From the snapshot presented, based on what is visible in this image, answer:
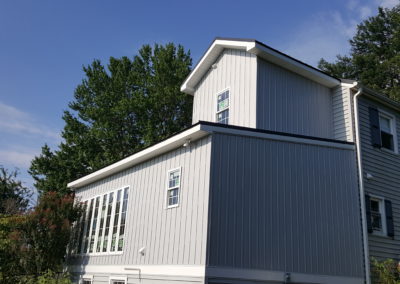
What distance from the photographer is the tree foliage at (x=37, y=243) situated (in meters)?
13.6

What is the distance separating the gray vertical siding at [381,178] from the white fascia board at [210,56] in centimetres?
395

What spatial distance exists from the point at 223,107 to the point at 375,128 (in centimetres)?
469

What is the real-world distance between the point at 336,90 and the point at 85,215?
991cm

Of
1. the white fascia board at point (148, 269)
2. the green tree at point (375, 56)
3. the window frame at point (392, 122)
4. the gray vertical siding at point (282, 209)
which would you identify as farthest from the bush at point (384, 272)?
the green tree at point (375, 56)

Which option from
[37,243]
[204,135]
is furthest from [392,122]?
[37,243]

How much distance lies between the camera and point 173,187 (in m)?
9.94

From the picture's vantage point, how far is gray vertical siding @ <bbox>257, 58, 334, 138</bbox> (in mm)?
11438

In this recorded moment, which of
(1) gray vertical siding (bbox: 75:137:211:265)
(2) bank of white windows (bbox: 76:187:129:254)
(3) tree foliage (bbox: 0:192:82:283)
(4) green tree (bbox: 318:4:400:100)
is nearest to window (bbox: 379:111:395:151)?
(1) gray vertical siding (bbox: 75:137:211:265)

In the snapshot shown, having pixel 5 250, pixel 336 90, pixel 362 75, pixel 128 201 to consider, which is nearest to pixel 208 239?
pixel 128 201

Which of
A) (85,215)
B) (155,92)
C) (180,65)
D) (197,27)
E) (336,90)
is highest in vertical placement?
→ (180,65)

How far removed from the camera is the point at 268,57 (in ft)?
38.8

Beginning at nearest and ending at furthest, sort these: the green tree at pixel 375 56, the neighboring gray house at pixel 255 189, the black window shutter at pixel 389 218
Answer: the neighboring gray house at pixel 255 189 < the black window shutter at pixel 389 218 < the green tree at pixel 375 56

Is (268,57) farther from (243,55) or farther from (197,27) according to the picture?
(197,27)

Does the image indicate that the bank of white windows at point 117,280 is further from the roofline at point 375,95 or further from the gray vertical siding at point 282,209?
the roofline at point 375,95
